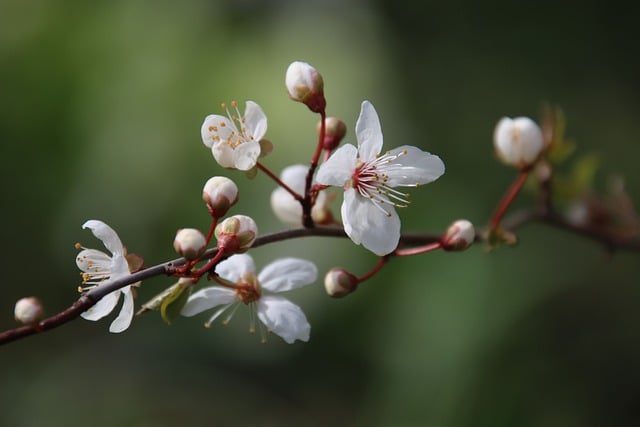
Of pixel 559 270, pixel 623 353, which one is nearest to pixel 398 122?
pixel 559 270

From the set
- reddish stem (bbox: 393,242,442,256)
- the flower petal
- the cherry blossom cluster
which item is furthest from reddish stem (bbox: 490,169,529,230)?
the flower petal

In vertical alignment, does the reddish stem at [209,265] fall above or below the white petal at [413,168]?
below

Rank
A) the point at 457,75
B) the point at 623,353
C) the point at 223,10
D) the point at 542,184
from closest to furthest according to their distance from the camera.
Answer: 1. the point at 542,184
2. the point at 623,353
3. the point at 223,10
4. the point at 457,75

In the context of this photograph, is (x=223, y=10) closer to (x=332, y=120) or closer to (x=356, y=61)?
(x=356, y=61)

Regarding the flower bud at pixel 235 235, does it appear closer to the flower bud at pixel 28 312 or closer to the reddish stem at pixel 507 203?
the flower bud at pixel 28 312

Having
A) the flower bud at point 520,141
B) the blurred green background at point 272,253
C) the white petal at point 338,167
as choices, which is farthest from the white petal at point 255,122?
the blurred green background at point 272,253

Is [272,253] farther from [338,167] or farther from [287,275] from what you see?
[338,167]

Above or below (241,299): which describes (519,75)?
below
